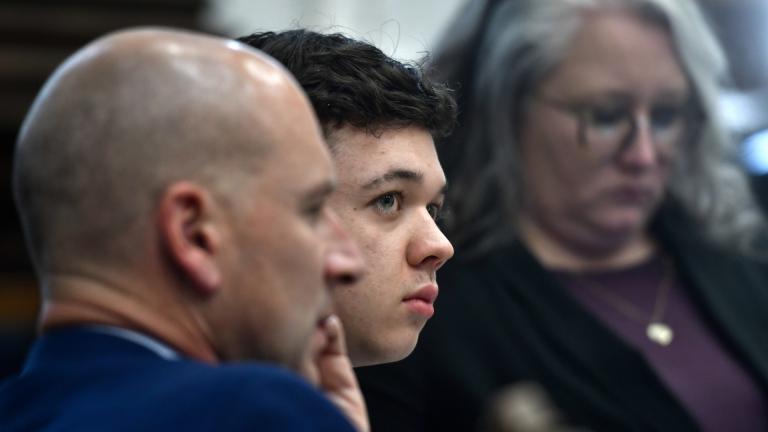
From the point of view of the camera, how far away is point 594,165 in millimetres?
2818

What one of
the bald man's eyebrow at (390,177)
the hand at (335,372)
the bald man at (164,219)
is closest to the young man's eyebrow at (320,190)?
the bald man at (164,219)

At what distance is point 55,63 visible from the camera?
4684mm

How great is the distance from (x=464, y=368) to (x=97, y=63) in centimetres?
A: 153

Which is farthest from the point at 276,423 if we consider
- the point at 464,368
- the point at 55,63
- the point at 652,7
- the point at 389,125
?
the point at 55,63

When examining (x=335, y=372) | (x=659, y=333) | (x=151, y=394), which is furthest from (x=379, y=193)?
(x=659, y=333)

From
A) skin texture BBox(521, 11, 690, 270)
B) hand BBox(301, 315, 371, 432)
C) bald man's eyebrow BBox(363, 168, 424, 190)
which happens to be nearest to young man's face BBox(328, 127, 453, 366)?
bald man's eyebrow BBox(363, 168, 424, 190)

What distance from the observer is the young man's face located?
5.33 feet

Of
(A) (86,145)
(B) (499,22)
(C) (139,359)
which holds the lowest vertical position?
(B) (499,22)

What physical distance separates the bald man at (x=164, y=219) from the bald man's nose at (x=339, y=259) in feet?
0.08

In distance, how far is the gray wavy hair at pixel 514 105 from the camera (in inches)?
111

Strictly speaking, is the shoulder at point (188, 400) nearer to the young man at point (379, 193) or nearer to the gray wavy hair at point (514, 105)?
the young man at point (379, 193)

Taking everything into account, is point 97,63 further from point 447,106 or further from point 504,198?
point 504,198

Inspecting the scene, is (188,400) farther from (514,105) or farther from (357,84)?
(514,105)

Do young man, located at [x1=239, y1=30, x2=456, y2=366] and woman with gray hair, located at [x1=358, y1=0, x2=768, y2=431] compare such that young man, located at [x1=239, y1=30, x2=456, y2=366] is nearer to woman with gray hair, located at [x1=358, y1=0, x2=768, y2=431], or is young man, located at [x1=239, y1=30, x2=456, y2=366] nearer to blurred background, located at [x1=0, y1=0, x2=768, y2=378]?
woman with gray hair, located at [x1=358, y1=0, x2=768, y2=431]
